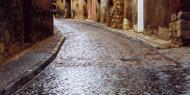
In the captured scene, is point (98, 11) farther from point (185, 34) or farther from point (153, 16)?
point (185, 34)

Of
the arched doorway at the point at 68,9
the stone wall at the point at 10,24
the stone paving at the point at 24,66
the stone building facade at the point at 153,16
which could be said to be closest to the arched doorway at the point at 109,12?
the stone building facade at the point at 153,16

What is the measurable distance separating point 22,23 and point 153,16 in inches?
272

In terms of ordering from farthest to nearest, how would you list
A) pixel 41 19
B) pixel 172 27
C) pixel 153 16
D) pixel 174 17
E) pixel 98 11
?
pixel 98 11 < pixel 153 16 < pixel 41 19 < pixel 172 27 < pixel 174 17

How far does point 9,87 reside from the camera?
7012 millimetres

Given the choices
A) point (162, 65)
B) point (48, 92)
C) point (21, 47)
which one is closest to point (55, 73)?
point (48, 92)

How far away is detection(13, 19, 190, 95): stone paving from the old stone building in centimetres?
124

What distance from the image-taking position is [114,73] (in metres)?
9.00

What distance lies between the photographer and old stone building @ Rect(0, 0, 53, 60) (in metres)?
10.4

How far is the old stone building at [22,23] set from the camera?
410 inches

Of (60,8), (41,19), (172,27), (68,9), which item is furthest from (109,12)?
(60,8)

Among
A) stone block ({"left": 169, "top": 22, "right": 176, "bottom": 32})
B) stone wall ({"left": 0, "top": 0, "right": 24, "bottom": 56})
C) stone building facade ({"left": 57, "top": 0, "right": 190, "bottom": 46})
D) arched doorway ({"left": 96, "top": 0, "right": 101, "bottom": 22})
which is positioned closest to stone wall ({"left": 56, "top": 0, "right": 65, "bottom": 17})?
stone building facade ({"left": 57, "top": 0, "right": 190, "bottom": 46})

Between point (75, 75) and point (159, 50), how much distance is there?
5131 millimetres

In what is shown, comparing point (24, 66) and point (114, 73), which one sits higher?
point (24, 66)

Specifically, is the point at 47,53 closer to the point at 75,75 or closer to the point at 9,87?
the point at 75,75
